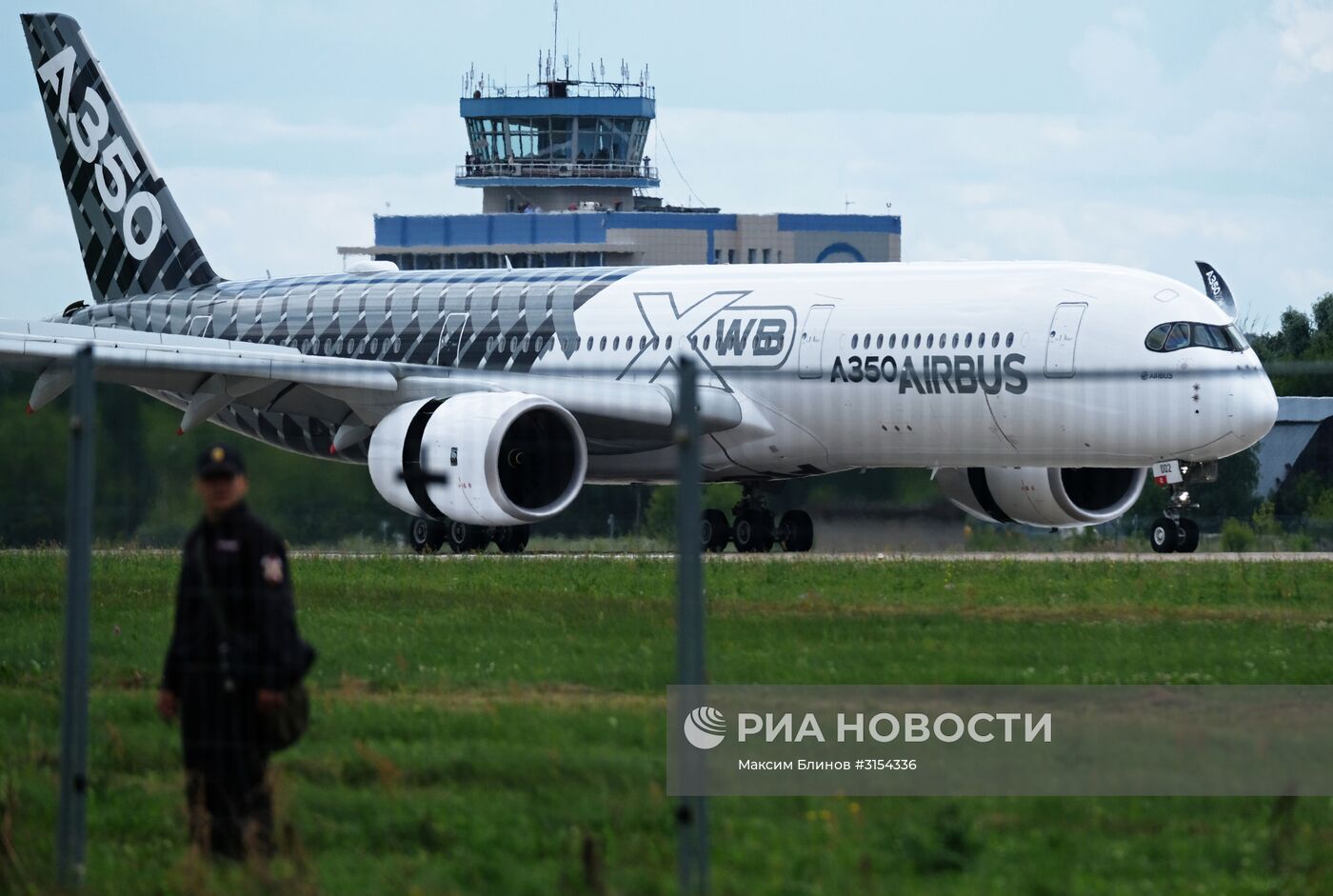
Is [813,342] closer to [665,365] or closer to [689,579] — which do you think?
[665,365]

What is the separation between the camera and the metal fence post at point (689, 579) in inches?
267

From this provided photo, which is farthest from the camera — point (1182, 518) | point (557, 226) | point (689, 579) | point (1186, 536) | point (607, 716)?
point (557, 226)

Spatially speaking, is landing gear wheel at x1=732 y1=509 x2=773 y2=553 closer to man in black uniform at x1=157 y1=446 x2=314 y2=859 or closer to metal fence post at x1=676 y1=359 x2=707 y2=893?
man in black uniform at x1=157 y1=446 x2=314 y2=859

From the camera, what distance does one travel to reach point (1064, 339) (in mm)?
22156

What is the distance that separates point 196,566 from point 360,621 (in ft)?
23.5

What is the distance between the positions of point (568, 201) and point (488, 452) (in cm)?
8018

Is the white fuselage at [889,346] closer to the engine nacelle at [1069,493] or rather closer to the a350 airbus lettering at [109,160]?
the engine nacelle at [1069,493]

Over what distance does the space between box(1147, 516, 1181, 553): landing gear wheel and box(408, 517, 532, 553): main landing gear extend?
5200 mm

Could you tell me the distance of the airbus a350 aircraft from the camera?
16922 millimetres

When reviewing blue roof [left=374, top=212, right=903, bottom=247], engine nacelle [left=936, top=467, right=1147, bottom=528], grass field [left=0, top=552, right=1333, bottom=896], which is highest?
blue roof [left=374, top=212, right=903, bottom=247]

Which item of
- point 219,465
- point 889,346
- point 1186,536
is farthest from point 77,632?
point 889,346

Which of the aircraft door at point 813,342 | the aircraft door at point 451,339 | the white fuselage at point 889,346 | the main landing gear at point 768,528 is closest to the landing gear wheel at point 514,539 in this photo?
the white fuselage at point 889,346

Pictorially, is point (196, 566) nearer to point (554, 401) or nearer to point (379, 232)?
point (554, 401)

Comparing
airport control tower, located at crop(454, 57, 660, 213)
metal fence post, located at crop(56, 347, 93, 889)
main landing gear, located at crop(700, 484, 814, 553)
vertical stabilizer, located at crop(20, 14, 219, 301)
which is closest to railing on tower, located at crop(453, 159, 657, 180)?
airport control tower, located at crop(454, 57, 660, 213)
